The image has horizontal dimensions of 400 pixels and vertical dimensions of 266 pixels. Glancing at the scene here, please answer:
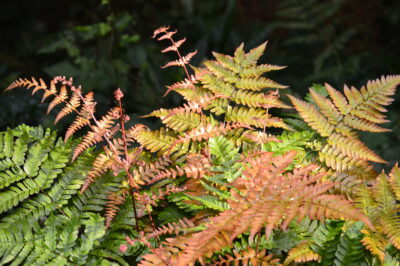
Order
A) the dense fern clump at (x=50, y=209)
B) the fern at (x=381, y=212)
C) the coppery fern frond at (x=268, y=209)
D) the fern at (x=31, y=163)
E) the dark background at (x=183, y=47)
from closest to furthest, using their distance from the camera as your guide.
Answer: the coppery fern frond at (x=268, y=209)
the fern at (x=381, y=212)
the dense fern clump at (x=50, y=209)
the fern at (x=31, y=163)
the dark background at (x=183, y=47)

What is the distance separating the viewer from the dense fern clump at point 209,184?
139 centimetres

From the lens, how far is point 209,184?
165 cm

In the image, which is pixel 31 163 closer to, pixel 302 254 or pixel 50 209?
pixel 50 209

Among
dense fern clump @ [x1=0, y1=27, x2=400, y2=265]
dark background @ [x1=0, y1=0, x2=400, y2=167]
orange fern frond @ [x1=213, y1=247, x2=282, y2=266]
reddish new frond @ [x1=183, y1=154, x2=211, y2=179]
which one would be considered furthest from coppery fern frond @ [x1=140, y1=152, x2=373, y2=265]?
dark background @ [x1=0, y1=0, x2=400, y2=167]

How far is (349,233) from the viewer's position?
1400 millimetres

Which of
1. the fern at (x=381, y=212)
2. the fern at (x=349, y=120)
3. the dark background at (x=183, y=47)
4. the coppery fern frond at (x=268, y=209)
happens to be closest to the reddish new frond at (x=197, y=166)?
the coppery fern frond at (x=268, y=209)

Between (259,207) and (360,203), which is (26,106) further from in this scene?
(360,203)

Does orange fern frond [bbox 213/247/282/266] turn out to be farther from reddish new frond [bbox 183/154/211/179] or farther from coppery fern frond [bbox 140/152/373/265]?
reddish new frond [bbox 183/154/211/179]

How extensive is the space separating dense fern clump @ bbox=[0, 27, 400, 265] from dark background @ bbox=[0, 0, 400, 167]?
714mm

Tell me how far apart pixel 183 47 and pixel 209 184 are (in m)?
3.17

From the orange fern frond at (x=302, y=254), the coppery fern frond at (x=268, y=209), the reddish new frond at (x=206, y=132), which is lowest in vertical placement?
the orange fern frond at (x=302, y=254)

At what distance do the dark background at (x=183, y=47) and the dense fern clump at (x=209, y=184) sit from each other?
0.71 meters

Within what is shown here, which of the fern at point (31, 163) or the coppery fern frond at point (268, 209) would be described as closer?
the coppery fern frond at point (268, 209)

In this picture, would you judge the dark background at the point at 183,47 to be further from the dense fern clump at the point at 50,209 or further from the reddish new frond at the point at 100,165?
the reddish new frond at the point at 100,165
